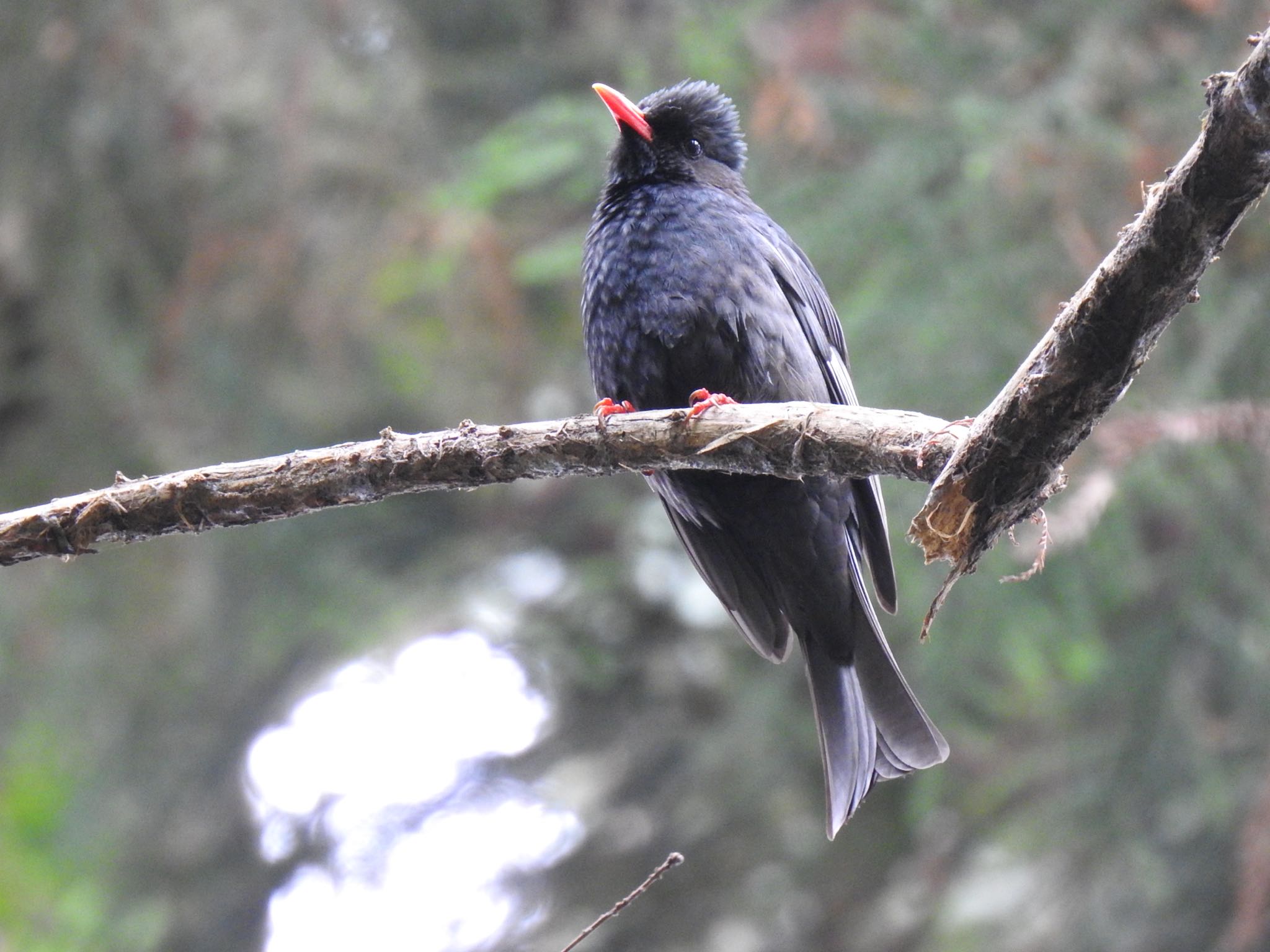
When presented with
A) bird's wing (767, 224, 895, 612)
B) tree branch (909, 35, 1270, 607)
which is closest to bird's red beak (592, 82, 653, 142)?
bird's wing (767, 224, 895, 612)

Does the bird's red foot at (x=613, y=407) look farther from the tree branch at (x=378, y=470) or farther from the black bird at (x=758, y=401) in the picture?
the tree branch at (x=378, y=470)

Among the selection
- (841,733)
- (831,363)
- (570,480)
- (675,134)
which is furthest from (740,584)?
(570,480)

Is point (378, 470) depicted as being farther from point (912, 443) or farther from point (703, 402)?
point (912, 443)

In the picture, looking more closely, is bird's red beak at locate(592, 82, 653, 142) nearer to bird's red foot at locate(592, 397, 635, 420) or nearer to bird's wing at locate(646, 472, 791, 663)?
bird's red foot at locate(592, 397, 635, 420)

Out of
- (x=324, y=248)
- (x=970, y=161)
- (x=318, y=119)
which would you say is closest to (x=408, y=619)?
(x=324, y=248)

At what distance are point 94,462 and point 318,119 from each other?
2248mm

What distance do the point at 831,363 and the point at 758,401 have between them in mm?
415

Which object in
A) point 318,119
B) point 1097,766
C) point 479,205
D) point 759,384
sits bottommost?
point 1097,766

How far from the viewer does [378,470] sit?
8.68ft

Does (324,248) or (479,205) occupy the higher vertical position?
(324,248)

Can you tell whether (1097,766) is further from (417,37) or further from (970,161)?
(417,37)

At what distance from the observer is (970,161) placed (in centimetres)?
477

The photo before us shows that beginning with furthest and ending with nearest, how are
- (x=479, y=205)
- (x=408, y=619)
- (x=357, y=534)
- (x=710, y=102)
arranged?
(x=408, y=619), (x=357, y=534), (x=479, y=205), (x=710, y=102)

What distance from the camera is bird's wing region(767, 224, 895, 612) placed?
3.56 metres
